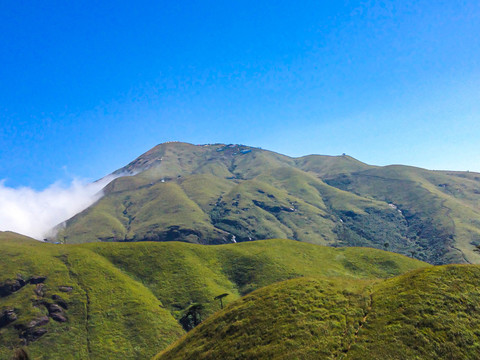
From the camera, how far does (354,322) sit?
39969 mm

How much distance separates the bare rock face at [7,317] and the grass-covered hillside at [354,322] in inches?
4437

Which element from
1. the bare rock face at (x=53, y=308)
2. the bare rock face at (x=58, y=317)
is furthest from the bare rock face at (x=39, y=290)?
the bare rock face at (x=58, y=317)

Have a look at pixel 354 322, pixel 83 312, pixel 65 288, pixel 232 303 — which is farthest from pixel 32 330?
pixel 354 322

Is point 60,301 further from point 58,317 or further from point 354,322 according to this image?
point 354,322

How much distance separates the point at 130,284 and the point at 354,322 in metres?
132

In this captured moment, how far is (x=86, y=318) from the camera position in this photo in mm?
124625

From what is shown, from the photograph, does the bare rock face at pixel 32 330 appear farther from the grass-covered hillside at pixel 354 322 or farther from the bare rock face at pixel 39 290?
the grass-covered hillside at pixel 354 322

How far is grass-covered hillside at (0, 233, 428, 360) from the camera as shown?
11394 centimetres

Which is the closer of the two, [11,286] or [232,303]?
[232,303]

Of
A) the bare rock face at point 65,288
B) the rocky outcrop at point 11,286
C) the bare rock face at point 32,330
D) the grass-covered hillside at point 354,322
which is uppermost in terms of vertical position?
the grass-covered hillside at point 354,322

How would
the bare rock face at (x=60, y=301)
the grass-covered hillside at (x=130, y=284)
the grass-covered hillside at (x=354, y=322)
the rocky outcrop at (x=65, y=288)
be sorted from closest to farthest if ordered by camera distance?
the grass-covered hillside at (x=354, y=322), the grass-covered hillside at (x=130, y=284), the bare rock face at (x=60, y=301), the rocky outcrop at (x=65, y=288)

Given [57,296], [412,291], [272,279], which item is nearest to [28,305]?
[57,296]

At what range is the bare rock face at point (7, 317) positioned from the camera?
121m

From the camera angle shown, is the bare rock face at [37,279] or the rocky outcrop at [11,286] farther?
the bare rock face at [37,279]
